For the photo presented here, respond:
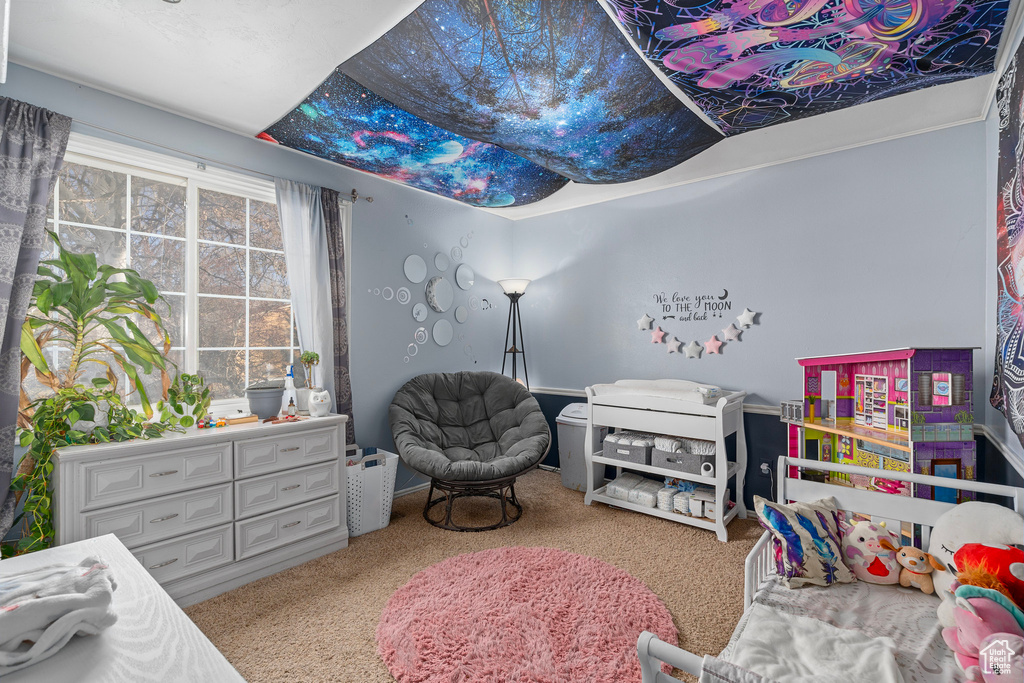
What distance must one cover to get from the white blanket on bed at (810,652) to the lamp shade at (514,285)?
306 cm

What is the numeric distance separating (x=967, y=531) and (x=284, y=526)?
2897 mm

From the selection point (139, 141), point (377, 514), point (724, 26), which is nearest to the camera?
point (724, 26)

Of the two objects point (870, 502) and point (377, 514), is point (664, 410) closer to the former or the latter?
point (870, 502)

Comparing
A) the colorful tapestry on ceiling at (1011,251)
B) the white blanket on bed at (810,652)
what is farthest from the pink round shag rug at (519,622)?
the colorful tapestry on ceiling at (1011,251)

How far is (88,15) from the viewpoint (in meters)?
1.72

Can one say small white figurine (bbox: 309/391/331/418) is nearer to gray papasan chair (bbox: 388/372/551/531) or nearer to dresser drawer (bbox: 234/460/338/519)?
dresser drawer (bbox: 234/460/338/519)

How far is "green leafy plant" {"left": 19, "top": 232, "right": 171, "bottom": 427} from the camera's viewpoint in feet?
6.54

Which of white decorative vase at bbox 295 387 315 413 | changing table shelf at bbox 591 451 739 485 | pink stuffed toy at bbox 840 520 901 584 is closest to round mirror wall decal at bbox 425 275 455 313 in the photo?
white decorative vase at bbox 295 387 315 413

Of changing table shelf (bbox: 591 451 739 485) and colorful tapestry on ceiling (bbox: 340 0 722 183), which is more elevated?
colorful tapestry on ceiling (bbox: 340 0 722 183)

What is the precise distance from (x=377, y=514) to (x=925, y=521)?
8.93 feet

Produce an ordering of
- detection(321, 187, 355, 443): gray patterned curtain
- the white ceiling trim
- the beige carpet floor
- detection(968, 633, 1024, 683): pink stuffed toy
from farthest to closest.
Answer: detection(321, 187, 355, 443): gray patterned curtain → the beige carpet floor → the white ceiling trim → detection(968, 633, 1024, 683): pink stuffed toy

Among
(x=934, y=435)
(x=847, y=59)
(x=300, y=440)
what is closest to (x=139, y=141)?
(x=300, y=440)

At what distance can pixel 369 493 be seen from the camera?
2.87 m

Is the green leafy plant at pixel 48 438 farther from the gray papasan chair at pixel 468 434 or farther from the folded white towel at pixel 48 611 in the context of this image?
the gray papasan chair at pixel 468 434
